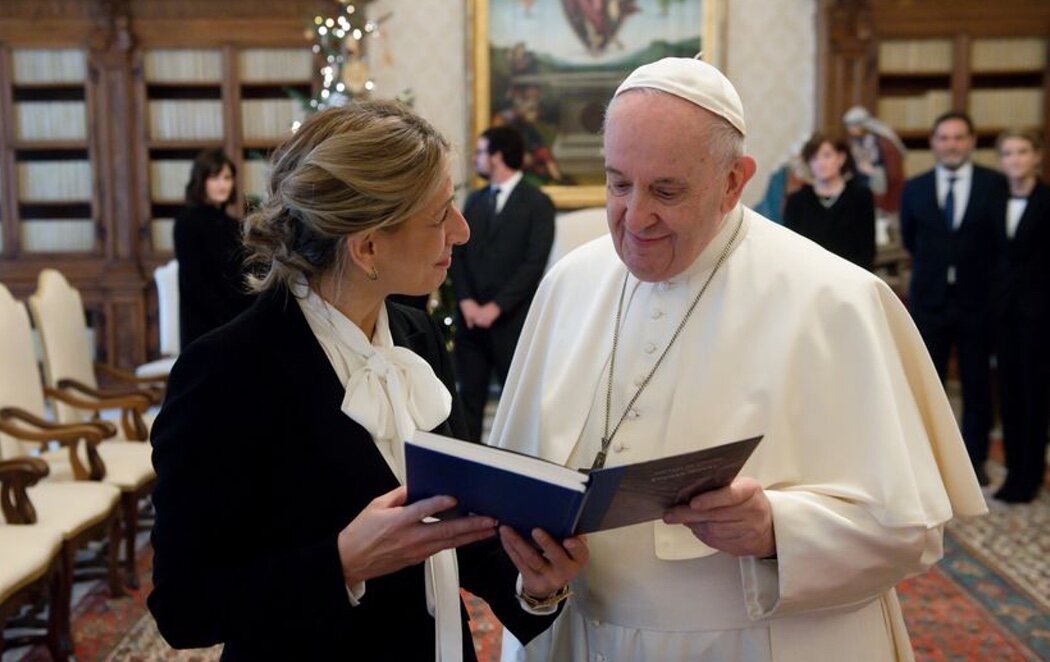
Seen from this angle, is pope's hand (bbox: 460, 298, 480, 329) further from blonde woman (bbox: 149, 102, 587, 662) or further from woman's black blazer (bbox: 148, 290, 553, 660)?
woman's black blazer (bbox: 148, 290, 553, 660)

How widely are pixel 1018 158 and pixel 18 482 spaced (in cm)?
524

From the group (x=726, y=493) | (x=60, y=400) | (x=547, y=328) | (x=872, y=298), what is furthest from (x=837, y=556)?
(x=60, y=400)

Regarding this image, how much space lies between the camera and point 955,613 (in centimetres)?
462

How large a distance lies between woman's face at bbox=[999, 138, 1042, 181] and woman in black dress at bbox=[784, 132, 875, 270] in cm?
79

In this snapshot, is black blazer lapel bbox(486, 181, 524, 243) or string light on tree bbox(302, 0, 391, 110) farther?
string light on tree bbox(302, 0, 391, 110)

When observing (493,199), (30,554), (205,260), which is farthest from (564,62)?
(30,554)

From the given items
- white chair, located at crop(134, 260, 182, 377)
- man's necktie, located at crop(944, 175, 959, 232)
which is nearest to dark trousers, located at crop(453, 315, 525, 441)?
white chair, located at crop(134, 260, 182, 377)

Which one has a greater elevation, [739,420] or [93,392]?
[739,420]

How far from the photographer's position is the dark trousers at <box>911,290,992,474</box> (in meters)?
6.33

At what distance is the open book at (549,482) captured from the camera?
151cm

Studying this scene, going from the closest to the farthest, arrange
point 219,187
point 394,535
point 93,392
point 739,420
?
1. point 394,535
2. point 739,420
3. point 93,392
4. point 219,187

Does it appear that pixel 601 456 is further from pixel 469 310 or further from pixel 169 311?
pixel 169 311

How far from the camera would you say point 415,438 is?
1512 millimetres

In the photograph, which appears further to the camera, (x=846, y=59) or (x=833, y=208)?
(x=846, y=59)
